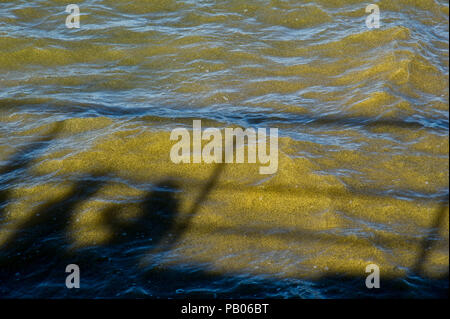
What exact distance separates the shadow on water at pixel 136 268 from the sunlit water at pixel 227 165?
0.01 m

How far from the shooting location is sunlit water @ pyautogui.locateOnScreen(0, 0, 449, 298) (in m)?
4.16

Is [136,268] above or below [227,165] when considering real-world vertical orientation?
below

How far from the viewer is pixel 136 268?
418 centimetres

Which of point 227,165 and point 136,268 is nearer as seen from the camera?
point 136,268

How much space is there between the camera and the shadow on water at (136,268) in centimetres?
394

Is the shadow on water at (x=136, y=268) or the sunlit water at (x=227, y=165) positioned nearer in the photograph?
the shadow on water at (x=136, y=268)

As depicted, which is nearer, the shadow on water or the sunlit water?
the shadow on water

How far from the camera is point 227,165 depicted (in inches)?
209

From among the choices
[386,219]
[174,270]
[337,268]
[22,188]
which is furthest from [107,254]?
[386,219]

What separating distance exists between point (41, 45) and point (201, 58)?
7.06 ft

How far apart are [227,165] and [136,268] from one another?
1.47 m

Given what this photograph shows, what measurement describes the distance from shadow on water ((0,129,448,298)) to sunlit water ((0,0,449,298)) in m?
0.01

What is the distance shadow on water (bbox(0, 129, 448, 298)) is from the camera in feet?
12.9

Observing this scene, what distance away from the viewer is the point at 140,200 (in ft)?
16.0
